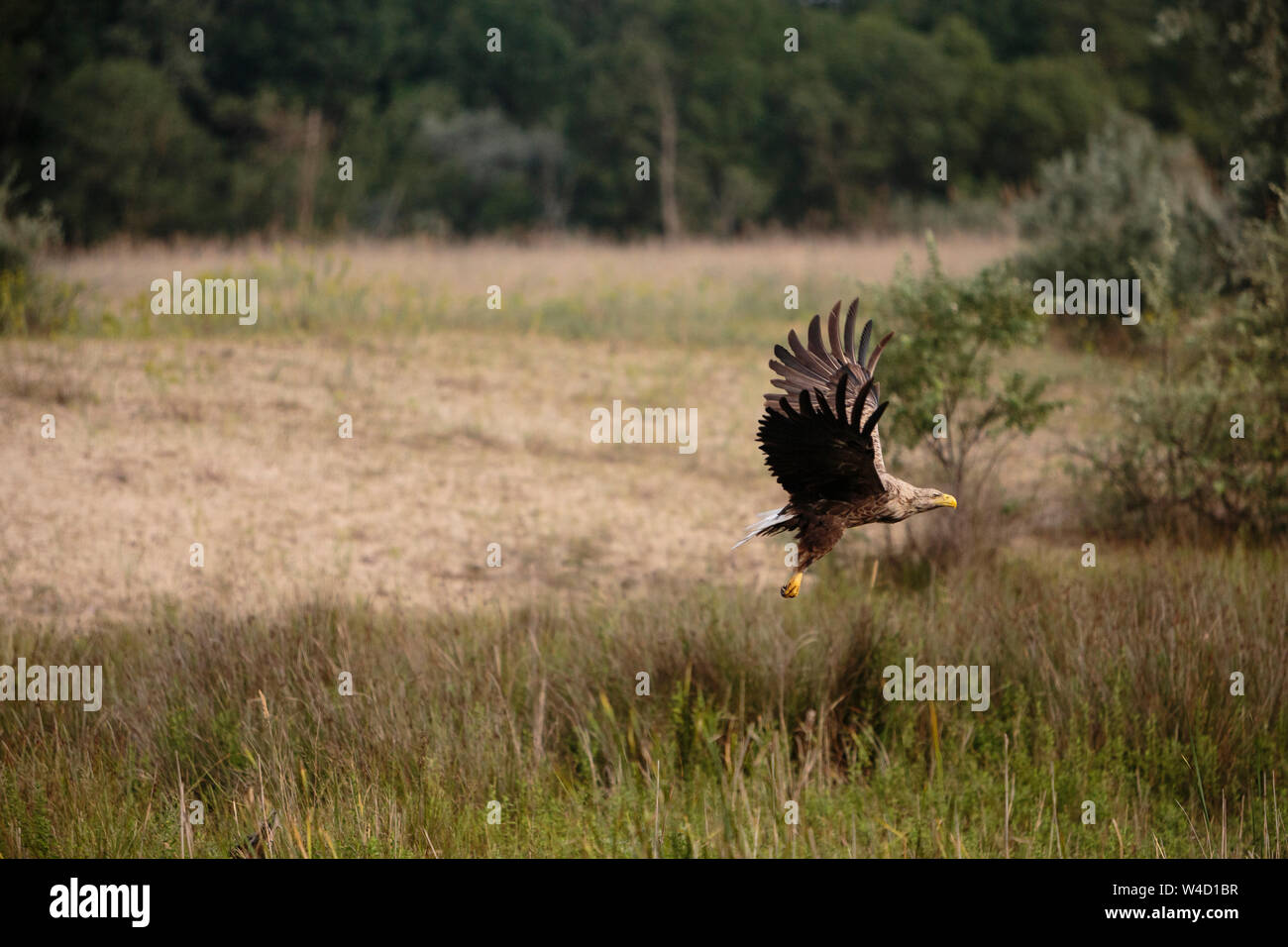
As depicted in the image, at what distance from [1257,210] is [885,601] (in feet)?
28.1

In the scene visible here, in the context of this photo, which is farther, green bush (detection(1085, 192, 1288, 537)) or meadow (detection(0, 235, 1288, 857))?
green bush (detection(1085, 192, 1288, 537))

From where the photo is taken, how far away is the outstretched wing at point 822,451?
3.18m

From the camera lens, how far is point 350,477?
1013 centimetres

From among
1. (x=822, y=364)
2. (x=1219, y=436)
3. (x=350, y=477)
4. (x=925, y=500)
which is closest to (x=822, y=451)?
(x=925, y=500)

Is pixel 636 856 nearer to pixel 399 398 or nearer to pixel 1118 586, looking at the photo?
pixel 1118 586

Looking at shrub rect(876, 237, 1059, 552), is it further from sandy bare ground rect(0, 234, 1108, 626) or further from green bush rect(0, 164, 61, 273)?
green bush rect(0, 164, 61, 273)

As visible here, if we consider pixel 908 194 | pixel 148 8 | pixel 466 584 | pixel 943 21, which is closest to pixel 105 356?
pixel 466 584

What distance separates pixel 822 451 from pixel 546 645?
340 cm

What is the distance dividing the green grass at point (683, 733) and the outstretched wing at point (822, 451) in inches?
54.3

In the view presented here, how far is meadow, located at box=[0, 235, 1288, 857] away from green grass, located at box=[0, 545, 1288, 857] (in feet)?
0.07

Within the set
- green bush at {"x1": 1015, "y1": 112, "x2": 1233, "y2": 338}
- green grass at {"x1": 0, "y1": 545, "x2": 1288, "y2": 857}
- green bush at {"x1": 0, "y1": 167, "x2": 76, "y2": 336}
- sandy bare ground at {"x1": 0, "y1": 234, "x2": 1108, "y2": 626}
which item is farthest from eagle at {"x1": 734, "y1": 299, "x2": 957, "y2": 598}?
green bush at {"x1": 1015, "y1": 112, "x2": 1233, "y2": 338}

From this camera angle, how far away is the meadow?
4895 mm

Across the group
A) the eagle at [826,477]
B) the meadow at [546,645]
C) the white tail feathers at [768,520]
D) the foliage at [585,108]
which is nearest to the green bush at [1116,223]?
the meadow at [546,645]

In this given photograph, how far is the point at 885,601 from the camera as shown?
6.69 metres
